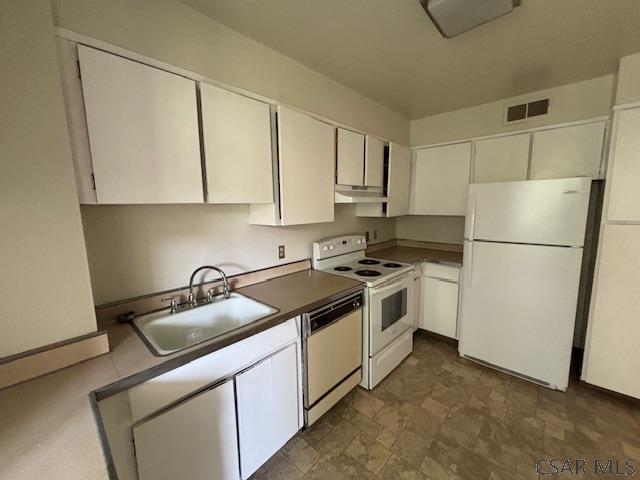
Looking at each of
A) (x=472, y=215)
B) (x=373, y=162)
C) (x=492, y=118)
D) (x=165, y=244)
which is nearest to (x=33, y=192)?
(x=165, y=244)

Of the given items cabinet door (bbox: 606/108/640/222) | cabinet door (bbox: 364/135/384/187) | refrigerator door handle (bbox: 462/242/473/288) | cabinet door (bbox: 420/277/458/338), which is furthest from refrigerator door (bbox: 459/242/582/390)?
cabinet door (bbox: 364/135/384/187)

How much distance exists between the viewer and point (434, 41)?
1.70 meters

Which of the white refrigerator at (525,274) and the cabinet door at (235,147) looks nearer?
the cabinet door at (235,147)

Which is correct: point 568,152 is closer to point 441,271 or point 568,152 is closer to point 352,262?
point 441,271

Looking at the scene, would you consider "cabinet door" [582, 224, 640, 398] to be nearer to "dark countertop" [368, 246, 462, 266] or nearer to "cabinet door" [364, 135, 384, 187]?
"dark countertop" [368, 246, 462, 266]

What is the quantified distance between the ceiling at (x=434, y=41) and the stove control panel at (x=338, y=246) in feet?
4.74

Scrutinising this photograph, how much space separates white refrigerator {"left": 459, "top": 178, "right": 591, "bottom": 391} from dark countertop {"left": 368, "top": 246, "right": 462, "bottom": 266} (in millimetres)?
339

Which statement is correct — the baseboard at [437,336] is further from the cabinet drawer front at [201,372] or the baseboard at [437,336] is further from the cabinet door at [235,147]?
the cabinet door at [235,147]

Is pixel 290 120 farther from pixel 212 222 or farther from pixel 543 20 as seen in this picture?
pixel 543 20

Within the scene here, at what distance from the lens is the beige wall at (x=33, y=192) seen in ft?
2.79

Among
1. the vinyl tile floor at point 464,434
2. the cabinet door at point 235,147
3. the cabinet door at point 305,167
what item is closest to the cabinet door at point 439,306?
the vinyl tile floor at point 464,434

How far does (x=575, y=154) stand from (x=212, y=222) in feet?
A: 9.87

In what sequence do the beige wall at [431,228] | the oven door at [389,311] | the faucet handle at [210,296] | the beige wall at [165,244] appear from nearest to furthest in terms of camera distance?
the beige wall at [165,244]
the faucet handle at [210,296]
the oven door at [389,311]
the beige wall at [431,228]

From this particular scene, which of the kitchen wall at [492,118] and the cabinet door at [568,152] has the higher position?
the kitchen wall at [492,118]
